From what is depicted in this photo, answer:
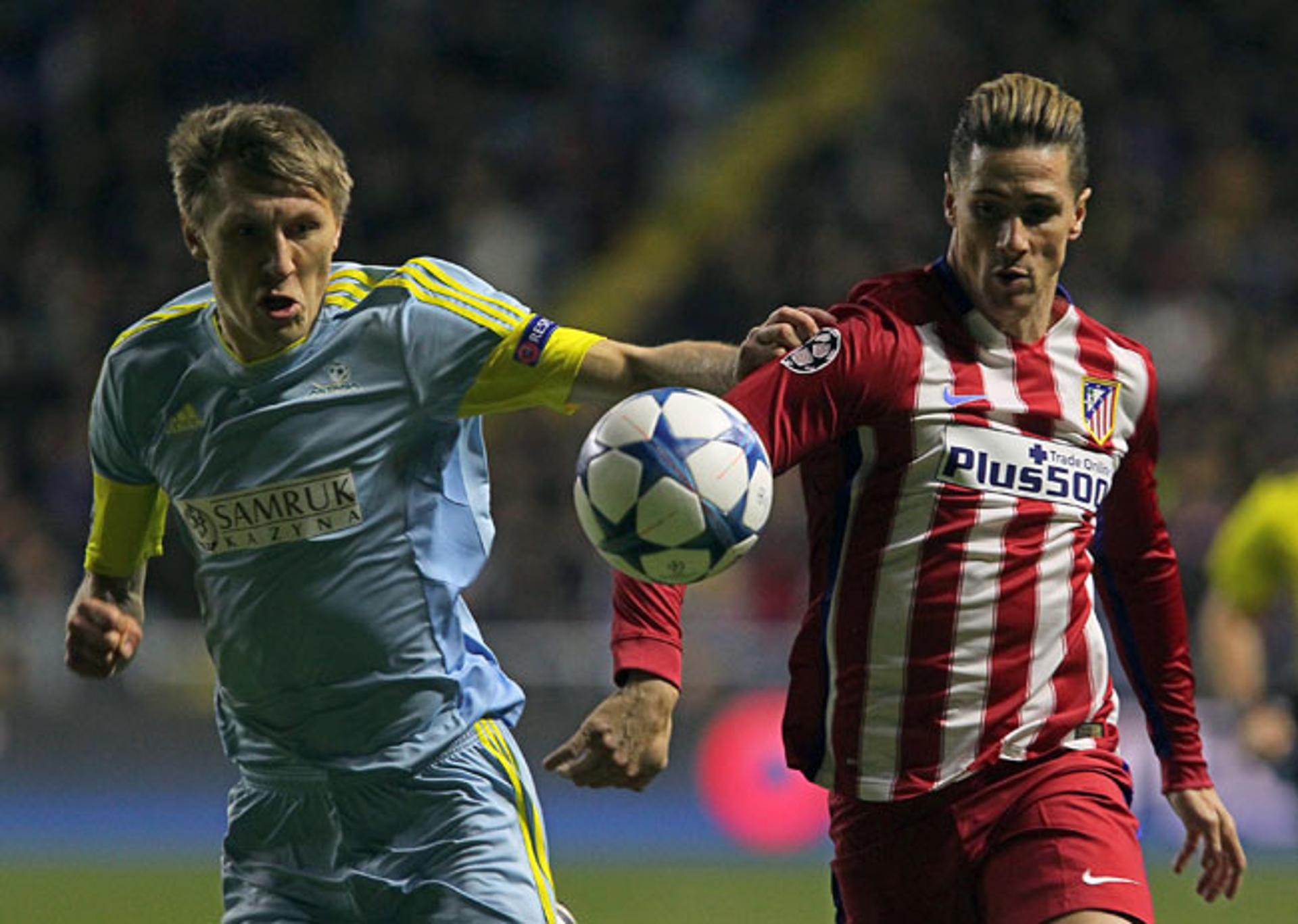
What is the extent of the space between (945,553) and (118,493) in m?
1.72

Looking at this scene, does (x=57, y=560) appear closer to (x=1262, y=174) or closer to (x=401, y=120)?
(x=401, y=120)

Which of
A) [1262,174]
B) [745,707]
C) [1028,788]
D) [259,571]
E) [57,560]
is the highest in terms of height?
[1262,174]

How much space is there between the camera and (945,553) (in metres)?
4.38

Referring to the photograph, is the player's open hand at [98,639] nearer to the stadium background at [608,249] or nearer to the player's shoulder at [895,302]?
the player's shoulder at [895,302]

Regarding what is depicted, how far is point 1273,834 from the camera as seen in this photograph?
436 inches

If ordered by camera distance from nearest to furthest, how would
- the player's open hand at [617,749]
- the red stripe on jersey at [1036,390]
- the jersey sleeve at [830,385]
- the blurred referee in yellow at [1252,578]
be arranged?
the player's open hand at [617,749], the jersey sleeve at [830,385], the red stripe on jersey at [1036,390], the blurred referee in yellow at [1252,578]

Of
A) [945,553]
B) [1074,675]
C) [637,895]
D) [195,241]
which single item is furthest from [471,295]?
[637,895]

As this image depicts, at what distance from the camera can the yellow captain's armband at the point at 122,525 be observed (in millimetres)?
4586

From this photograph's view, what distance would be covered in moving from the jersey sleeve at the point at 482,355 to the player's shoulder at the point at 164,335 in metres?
0.44

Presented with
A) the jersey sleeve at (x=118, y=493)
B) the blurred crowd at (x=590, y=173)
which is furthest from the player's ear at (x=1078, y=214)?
the blurred crowd at (x=590, y=173)

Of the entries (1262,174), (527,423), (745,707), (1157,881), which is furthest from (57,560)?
(1262,174)

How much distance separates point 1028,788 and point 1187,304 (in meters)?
9.92

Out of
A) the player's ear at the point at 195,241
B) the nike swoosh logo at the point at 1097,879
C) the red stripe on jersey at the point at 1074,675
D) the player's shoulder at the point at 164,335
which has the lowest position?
the nike swoosh logo at the point at 1097,879

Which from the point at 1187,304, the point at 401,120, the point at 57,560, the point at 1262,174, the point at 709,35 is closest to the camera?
the point at 57,560
